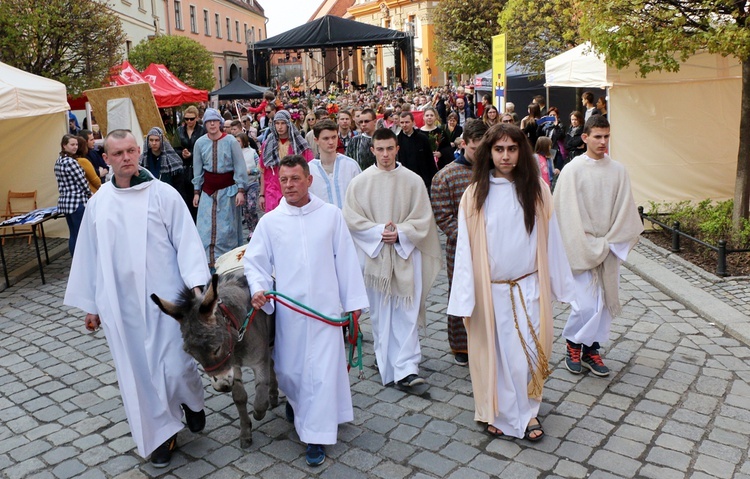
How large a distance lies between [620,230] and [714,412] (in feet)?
4.72

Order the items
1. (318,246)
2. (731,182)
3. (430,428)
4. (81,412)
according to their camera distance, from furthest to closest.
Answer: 1. (731,182)
2. (81,412)
3. (430,428)
4. (318,246)

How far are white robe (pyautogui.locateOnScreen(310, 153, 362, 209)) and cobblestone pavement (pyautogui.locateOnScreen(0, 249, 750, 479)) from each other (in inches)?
57.0

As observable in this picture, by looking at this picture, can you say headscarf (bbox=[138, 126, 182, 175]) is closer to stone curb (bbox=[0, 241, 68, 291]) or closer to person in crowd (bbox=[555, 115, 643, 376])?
stone curb (bbox=[0, 241, 68, 291])

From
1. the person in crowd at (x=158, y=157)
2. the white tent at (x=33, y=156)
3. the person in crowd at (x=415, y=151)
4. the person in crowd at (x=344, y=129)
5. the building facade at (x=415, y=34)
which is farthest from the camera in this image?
the building facade at (x=415, y=34)

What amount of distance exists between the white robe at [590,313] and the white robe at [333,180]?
2264 mm

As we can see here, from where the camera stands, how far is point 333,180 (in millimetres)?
6598

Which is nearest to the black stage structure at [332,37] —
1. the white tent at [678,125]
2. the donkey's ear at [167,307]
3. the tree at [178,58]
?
the tree at [178,58]

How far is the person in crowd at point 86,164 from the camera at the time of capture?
10.1m

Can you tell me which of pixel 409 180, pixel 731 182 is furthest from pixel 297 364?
pixel 731 182

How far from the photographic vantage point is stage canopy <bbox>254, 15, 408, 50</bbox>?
2298 centimetres

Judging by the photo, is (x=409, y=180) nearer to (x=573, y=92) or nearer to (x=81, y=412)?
(x=81, y=412)

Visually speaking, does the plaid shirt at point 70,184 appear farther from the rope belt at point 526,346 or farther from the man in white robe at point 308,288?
the rope belt at point 526,346

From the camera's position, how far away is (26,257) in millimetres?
11008

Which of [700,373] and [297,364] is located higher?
[297,364]
